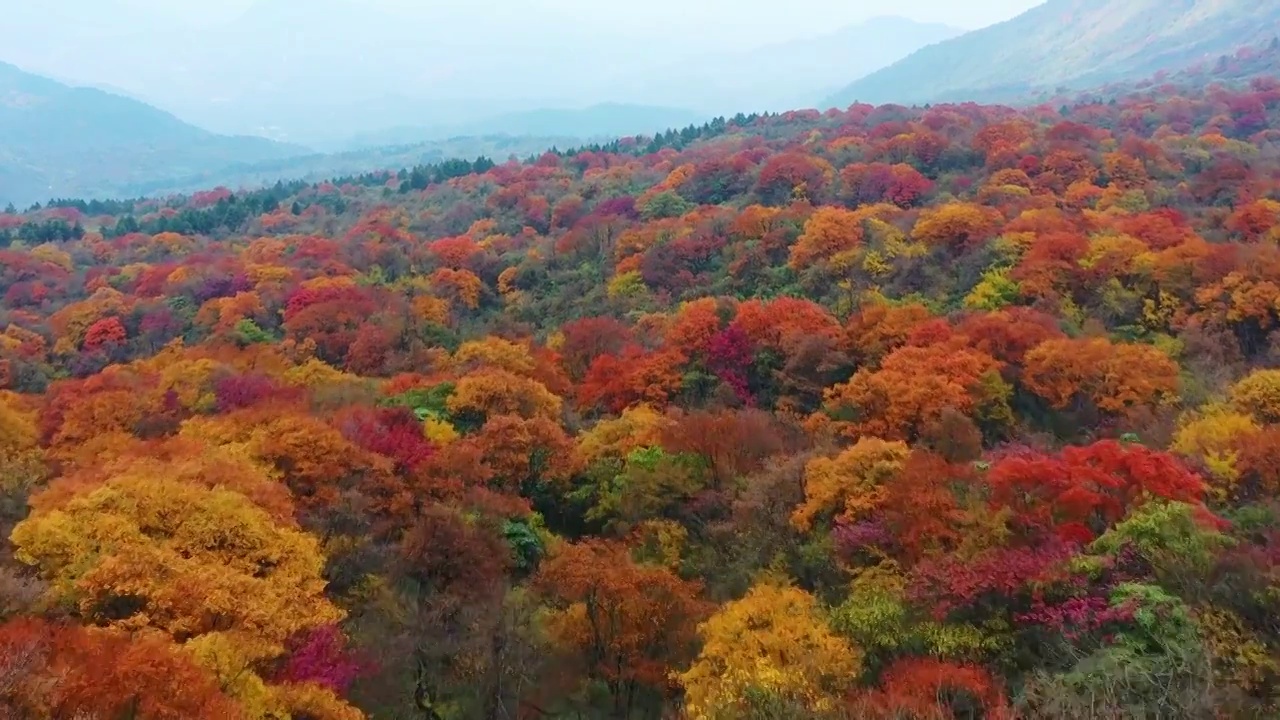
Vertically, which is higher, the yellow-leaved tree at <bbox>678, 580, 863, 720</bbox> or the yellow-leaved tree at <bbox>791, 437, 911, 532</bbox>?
the yellow-leaved tree at <bbox>791, 437, 911, 532</bbox>

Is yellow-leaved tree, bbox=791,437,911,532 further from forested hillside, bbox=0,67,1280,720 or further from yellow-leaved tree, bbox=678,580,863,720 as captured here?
yellow-leaved tree, bbox=678,580,863,720

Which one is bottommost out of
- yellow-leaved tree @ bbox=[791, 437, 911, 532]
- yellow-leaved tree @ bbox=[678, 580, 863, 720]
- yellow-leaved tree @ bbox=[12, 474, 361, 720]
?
yellow-leaved tree @ bbox=[678, 580, 863, 720]

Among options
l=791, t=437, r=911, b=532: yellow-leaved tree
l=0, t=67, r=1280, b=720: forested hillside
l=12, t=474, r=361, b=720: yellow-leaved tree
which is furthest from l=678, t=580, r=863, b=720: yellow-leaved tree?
l=12, t=474, r=361, b=720: yellow-leaved tree

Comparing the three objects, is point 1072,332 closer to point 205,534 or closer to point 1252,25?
point 205,534

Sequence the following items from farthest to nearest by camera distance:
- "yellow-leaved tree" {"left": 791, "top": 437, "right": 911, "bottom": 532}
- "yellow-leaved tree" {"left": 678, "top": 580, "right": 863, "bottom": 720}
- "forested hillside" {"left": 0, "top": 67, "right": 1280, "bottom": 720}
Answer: "yellow-leaved tree" {"left": 791, "top": 437, "right": 911, "bottom": 532}
"yellow-leaved tree" {"left": 678, "top": 580, "right": 863, "bottom": 720}
"forested hillside" {"left": 0, "top": 67, "right": 1280, "bottom": 720}

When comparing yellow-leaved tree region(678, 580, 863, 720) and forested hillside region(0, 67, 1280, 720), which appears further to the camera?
yellow-leaved tree region(678, 580, 863, 720)

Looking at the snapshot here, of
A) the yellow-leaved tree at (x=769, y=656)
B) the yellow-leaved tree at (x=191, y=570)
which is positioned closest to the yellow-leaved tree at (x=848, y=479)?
the yellow-leaved tree at (x=769, y=656)

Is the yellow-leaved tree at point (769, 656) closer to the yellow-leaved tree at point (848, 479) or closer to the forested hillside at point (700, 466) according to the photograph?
the forested hillside at point (700, 466)
